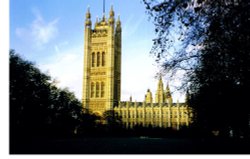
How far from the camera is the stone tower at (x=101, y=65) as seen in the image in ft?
335

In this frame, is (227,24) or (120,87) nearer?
(227,24)

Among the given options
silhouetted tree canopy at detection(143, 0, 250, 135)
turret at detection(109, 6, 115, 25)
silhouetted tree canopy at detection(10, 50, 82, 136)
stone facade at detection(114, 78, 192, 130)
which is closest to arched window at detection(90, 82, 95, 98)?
stone facade at detection(114, 78, 192, 130)

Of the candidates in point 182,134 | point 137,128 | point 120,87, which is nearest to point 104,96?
point 120,87

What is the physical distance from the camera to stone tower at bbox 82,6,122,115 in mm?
102125

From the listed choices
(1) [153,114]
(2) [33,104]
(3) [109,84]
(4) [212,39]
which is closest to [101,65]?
(3) [109,84]

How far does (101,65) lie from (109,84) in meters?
6.38

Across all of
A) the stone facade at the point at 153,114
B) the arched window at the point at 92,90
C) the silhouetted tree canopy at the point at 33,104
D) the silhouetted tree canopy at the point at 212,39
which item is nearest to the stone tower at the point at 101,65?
the arched window at the point at 92,90

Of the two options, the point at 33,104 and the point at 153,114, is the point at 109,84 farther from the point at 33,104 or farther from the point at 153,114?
the point at 33,104

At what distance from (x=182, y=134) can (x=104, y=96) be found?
137 feet

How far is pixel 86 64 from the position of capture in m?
105

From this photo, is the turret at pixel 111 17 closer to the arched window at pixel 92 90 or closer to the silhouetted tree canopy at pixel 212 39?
the arched window at pixel 92 90

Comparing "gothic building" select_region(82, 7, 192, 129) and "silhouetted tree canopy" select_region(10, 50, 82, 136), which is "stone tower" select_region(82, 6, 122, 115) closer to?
"gothic building" select_region(82, 7, 192, 129)

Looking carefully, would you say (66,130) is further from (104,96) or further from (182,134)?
(104,96)

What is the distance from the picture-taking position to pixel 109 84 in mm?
102312
